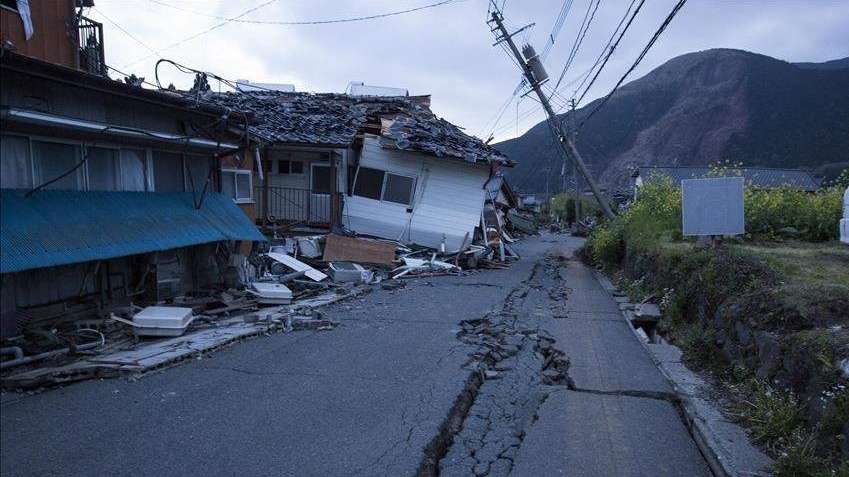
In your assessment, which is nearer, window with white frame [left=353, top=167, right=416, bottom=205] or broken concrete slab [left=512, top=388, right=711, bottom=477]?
broken concrete slab [left=512, top=388, right=711, bottom=477]

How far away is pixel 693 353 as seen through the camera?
24.4 ft

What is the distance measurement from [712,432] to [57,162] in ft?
27.8

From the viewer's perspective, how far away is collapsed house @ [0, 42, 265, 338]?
270 inches

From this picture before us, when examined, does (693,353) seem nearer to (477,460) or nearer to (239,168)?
(477,460)

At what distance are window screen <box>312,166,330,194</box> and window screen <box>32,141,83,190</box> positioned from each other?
10.6 meters

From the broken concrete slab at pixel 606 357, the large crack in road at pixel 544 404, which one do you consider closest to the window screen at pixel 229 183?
the large crack in road at pixel 544 404

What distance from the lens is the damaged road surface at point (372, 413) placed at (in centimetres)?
414

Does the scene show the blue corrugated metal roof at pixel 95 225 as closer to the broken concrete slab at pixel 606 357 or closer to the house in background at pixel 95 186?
the house in background at pixel 95 186

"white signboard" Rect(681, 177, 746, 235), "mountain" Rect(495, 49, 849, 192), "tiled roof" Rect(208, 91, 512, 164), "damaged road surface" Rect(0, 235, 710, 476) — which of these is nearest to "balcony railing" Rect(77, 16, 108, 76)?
"tiled roof" Rect(208, 91, 512, 164)

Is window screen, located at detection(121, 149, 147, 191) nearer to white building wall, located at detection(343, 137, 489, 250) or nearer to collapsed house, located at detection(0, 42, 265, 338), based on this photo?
collapsed house, located at detection(0, 42, 265, 338)

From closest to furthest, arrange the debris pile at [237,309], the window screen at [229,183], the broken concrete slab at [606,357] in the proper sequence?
the broken concrete slab at [606,357] → the debris pile at [237,309] → the window screen at [229,183]

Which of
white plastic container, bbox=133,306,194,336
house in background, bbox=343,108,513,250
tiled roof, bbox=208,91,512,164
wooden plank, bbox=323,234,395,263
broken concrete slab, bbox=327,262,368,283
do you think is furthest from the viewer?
house in background, bbox=343,108,513,250

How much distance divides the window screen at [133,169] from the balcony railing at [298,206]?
28.6ft

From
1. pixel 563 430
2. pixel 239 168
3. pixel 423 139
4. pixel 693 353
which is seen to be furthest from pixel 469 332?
pixel 423 139
